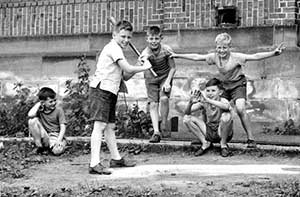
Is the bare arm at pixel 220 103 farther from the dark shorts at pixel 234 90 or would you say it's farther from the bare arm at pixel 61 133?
the bare arm at pixel 61 133

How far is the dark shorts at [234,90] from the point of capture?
9.25m

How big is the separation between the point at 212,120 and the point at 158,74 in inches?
57.6

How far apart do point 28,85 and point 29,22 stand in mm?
1314

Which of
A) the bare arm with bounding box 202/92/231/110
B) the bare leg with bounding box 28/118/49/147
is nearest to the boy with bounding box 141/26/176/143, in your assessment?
the bare arm with bounding box 202/92/231/110

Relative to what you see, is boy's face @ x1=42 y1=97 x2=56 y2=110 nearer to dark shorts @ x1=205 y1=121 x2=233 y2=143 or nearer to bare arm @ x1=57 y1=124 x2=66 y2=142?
bare arm @ x1=57 y1=124 x2=66 y2=142

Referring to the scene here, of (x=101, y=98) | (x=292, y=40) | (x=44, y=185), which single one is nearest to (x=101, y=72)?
(x=101, y=98)

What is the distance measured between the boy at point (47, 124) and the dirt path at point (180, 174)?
349 millimetres

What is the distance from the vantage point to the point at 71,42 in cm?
1255

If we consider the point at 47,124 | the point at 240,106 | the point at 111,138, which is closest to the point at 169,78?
the point at 240,106

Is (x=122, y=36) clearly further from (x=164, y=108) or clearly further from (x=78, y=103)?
(x=78, y=103)

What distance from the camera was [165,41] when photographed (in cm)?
1183

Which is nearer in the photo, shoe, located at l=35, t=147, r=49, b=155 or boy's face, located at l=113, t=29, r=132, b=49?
boy's face, located at l=113, t=29, r=132, b=49

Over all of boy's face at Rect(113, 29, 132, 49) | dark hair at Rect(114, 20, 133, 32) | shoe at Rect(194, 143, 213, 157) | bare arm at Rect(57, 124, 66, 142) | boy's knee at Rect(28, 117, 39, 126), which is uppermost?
dark hair at Rect(114, 20, 133, 32)

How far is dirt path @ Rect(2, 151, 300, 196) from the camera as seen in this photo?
651 centimetres
